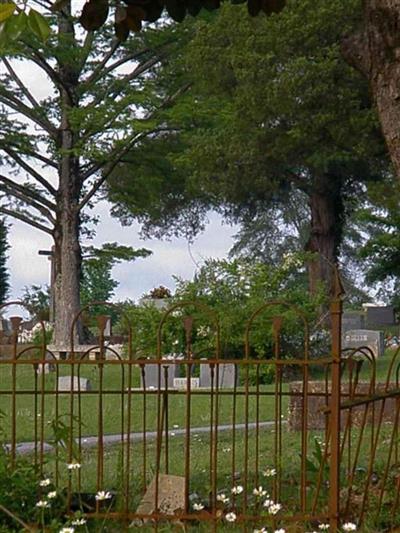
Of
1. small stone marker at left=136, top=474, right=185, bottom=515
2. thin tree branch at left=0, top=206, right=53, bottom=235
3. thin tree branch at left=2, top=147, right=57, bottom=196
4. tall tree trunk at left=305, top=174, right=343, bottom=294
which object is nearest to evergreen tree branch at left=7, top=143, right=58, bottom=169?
thin tree branch at left=2, top=147, right=57, bottom=196

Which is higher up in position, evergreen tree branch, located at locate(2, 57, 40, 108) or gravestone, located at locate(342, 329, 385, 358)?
evergreen tree branch, located at locate(2, 57, 40, 108)

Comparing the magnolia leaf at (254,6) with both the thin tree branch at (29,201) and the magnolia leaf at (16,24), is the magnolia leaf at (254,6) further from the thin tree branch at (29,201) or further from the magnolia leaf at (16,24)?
the thin tree branch at (29,201)

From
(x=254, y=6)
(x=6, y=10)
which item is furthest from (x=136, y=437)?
(x=6, y=10)

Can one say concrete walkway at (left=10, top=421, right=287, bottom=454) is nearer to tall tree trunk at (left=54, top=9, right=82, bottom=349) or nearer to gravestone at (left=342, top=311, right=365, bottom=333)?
tall tree trunk at (left=54, top=9, right=82, bottom=349)

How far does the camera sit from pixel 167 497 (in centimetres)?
611

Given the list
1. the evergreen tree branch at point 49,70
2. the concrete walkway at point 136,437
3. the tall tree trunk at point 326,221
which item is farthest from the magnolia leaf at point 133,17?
the tall tree trunk at point 326,221

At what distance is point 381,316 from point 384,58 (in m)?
32.0

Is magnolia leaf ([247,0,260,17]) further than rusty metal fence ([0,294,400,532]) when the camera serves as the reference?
No

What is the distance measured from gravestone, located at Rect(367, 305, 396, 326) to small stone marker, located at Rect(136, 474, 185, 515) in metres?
30.3

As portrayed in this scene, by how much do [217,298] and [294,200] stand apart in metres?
22.3

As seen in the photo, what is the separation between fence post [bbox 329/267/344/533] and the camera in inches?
196

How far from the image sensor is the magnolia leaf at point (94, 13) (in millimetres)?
4531

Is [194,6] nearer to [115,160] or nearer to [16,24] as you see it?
[16,24]

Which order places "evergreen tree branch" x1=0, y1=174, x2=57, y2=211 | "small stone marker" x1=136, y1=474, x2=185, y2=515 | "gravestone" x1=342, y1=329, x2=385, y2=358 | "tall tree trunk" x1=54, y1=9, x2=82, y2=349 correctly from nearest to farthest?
1. "small stone marker" x1=136, y1=474, x2=185, y2=515
2. "gravestone" x1=342, y1=329, x2=385, y2=358
3. "tall tree trunk" x1=54, y1=9, x2=82, y2=349
4. "evergreen tree branch" x1=0, y1=174, x2=57, y2=211
